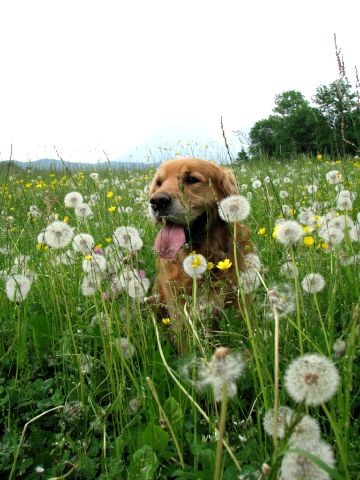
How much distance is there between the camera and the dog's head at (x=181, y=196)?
144 inches

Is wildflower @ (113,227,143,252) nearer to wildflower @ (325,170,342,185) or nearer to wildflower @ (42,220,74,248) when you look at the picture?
wildflower @ (42,220,74,248)

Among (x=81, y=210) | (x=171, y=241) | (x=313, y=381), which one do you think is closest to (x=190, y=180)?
(x=171, y=241)

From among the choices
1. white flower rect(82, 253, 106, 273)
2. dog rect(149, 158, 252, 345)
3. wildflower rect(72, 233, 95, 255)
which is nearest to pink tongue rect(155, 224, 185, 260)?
dog rect(149, 158, 252, 345)

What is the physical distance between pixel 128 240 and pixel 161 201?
1.62 m

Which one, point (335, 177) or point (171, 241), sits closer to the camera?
point (171, 241)

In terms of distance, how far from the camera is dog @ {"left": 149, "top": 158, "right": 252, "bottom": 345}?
Answer: 3389 millimetres

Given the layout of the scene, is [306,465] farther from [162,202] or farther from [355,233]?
[162,202]

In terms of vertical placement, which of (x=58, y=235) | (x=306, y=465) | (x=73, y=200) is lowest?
(x=306, y=465)

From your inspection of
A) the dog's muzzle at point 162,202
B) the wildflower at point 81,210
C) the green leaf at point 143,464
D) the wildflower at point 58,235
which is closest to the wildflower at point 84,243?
the wildflower at point 58,235

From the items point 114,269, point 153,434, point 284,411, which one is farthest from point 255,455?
point 114,269

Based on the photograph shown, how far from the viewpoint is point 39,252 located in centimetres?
331

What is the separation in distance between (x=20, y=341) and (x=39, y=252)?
138cm

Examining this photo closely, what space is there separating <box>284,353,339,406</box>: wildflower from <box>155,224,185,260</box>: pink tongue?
2.64 metres

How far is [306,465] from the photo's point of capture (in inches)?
31.7
